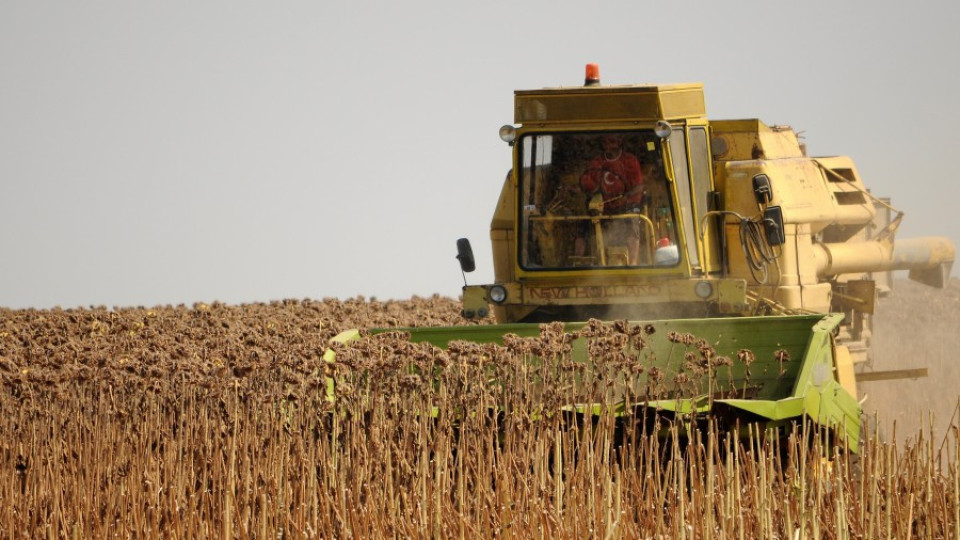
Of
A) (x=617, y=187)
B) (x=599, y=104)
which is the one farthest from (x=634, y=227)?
(x=599, y=104)

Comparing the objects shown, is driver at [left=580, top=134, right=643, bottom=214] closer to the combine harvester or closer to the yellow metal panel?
the combine harvester

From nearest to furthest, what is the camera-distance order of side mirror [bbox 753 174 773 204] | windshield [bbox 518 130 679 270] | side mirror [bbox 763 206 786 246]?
1. side mirror [bbox 763 206 786 246]
2. windshield [bbox 518 130 679 270]
3. side mirror [bbox 753 174 773 204]

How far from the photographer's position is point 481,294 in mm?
9031

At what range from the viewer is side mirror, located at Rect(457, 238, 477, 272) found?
30.7ft

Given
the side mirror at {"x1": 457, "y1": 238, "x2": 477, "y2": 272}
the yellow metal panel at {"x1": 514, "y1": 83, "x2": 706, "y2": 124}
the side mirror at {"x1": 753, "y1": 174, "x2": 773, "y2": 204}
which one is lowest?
the side mirror at {"x1": 457, "y1": 238, "x2": 477, "y2": 272}

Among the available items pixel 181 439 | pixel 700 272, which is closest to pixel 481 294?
pixel 700 272

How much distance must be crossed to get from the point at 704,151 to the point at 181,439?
4431 millimetres

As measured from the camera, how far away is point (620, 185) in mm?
8859

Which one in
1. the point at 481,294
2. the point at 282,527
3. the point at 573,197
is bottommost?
the point at 282,527

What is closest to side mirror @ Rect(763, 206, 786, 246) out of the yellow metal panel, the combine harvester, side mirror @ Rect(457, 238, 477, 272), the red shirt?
the combine harvester

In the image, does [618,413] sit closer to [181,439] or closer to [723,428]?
[723,428]

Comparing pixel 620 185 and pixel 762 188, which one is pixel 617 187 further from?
pixel 762 188

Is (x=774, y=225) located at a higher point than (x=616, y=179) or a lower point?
lower

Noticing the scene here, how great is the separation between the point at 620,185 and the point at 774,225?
103 centimetres
